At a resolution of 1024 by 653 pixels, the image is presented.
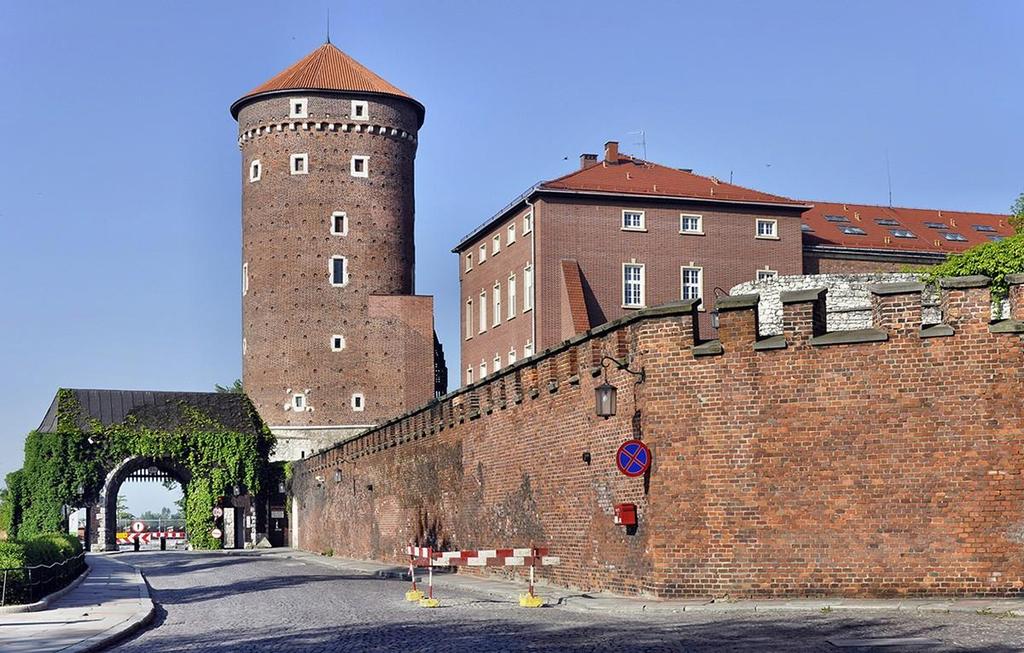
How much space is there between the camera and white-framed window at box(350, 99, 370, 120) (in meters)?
76.7

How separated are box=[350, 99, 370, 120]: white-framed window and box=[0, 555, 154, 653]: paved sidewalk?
5011 centimetres

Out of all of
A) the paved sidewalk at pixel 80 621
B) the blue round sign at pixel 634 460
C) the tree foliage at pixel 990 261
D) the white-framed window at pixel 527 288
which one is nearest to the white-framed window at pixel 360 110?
the white-framed window at pixel 527 288

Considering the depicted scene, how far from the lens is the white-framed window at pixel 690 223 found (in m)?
63.3

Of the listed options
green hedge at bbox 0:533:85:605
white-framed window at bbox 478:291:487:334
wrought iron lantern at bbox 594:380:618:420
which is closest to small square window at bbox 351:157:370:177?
white-framed window at bbox 478:291:487:334

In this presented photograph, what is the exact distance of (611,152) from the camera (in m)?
66.4

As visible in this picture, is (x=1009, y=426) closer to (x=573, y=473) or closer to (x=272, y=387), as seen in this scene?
(x=573, y=473)

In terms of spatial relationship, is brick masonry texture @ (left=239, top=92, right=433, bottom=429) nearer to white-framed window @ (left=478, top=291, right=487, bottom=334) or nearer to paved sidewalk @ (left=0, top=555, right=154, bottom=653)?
white-framed window @ (left=478, top=291, right=487, bottom=334)

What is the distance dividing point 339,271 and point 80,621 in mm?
56457

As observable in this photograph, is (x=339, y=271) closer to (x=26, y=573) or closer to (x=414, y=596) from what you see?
(x=414, y=596)

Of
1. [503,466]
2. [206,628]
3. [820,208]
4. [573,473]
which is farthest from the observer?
[820,208]

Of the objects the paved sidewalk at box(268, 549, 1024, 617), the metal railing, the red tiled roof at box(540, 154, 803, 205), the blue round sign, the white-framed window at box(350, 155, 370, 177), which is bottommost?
the paved sidewalk at box(268, 549, 1024, 617)

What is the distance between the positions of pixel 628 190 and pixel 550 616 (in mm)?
44345

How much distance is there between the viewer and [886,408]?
813 inches

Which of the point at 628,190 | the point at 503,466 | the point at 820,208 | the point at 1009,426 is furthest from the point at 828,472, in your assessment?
the point at 820,208
